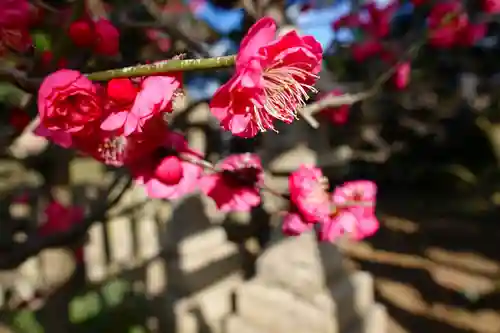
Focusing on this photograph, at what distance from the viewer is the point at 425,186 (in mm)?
6156

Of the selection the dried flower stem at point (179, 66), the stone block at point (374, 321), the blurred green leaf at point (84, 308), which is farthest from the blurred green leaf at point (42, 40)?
the stone block at point (374, 321)

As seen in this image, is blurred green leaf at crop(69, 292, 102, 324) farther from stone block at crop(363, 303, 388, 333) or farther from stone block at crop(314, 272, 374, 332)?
stone block at crop(363, 303, 388, 333)

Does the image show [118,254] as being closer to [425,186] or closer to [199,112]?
[199,112]

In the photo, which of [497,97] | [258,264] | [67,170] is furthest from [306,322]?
[497,97]

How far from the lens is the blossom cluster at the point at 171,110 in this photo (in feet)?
1.45

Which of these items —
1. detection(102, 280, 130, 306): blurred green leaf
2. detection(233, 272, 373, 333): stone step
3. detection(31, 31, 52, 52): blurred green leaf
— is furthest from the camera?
detection(102, 280, 130, 306): blurred green leaf

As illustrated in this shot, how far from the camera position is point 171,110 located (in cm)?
54

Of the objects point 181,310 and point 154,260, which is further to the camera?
point 154,260

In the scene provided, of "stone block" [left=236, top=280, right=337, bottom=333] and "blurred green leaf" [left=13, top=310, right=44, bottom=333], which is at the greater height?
"blurred green leaf" [left=13, top=310, right=44, bottom=333]

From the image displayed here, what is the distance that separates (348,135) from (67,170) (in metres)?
4.26

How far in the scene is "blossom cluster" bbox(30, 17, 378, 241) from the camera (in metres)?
0.44

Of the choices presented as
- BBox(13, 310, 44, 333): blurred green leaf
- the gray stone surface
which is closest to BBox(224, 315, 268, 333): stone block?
the gray stone surface

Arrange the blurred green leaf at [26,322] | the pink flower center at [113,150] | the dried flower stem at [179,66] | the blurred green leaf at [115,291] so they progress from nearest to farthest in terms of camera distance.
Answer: the dried flower stem at [179,66] → the pink flower center at [113,150] → the blurred green leaf at [26,322] → the blurred green leaf at [115,291]

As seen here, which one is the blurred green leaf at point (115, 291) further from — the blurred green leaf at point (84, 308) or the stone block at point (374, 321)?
the stone block at point (374, 321)
